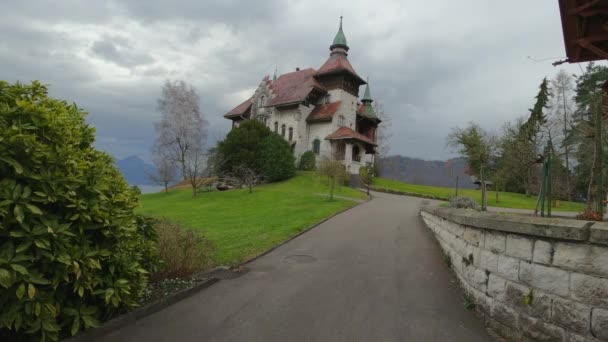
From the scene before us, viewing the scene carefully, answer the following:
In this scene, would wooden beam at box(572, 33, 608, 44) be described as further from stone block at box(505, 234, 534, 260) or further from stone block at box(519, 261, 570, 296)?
stone block at box(519, 261, 570, 296)

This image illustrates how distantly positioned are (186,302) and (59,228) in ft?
9.69

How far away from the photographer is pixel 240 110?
5288 centimetres

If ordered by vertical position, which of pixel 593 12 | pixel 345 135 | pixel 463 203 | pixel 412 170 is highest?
pixel 345 135

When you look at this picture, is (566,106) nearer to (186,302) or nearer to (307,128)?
(307,128)

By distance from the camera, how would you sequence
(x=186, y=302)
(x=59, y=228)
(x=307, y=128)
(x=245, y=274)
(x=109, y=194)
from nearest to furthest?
(x=59, y=228) < (x=109, y=194) < (x=186, y=302) < (x=245, y=274) < (x=307, y=128)

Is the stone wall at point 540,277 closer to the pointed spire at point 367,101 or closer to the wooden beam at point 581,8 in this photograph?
the wooden beam at point 581,8

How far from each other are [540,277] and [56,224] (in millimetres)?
6005

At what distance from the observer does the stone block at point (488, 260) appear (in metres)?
5.21

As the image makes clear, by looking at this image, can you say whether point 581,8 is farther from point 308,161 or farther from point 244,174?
point 308,161

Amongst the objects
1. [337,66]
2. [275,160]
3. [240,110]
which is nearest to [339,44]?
[337,66]

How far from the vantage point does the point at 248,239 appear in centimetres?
1225

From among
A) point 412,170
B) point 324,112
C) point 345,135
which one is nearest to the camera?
point 345,135

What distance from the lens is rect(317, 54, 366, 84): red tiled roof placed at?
4384cm

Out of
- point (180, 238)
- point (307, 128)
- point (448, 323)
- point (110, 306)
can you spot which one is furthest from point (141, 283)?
point (307, 128)
